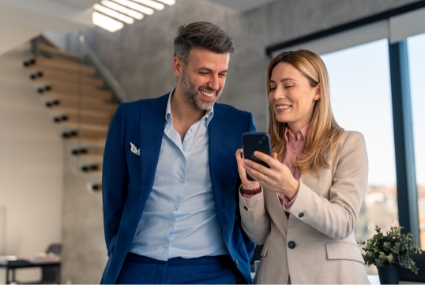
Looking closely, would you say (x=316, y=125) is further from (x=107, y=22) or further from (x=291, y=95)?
(x=107, y=22)

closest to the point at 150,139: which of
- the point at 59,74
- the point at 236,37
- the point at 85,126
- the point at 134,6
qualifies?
the point at 236,37

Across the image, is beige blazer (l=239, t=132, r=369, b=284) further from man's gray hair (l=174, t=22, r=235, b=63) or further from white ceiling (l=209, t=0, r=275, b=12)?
white ceiling (l=209, t=0, r=275, b=12)

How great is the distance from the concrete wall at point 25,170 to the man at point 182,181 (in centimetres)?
752

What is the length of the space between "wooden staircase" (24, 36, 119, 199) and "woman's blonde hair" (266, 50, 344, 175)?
6257mm

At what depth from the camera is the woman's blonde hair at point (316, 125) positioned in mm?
1785

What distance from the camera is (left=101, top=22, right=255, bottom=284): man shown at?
1933mm

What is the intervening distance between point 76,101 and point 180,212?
6.77 metres

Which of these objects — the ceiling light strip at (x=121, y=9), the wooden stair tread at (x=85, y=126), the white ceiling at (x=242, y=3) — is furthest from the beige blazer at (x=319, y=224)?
the wooden stair tread at (x=85, y=126)

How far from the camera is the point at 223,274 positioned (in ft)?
6.37

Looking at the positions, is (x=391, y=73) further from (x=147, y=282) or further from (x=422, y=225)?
(x=147, y=282)

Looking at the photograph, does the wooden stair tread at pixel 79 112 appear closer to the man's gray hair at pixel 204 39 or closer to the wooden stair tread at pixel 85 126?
the wooden stair tread at pixel 85 126

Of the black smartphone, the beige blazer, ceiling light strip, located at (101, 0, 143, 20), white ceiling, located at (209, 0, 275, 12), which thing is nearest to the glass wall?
white ceiling, located at (209, 0, 275, 12)

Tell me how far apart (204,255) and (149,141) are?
491 mm

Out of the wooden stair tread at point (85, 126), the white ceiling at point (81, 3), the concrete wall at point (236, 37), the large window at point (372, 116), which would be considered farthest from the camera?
the wooden stair tread at point (85, 126)
